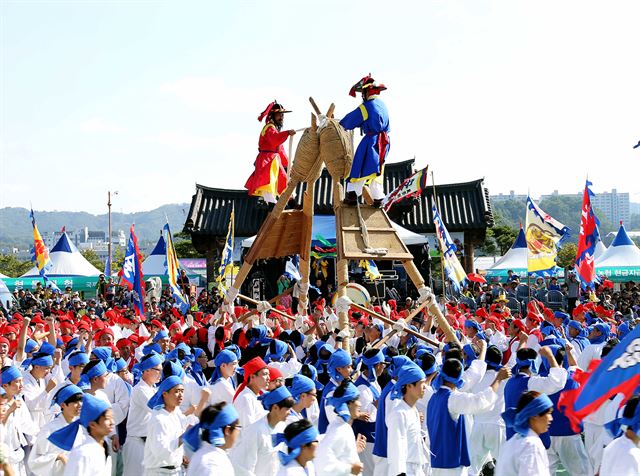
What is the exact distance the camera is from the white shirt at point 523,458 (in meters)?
5.02

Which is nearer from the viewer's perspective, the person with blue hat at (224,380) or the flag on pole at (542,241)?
the person with blue hat at (224,380)

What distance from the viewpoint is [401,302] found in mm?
22875

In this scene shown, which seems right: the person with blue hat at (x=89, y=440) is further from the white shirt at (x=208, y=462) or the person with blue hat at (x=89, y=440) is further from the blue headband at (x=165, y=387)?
the blue headband at (x=165, y=387)

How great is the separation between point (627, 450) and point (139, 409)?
4.39 meters

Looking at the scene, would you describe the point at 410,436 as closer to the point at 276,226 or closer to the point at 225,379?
the point at 225,379

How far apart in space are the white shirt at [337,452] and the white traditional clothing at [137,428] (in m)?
2.25

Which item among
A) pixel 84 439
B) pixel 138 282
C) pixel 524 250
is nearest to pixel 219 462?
pixel 84 439

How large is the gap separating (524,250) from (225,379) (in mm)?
23053

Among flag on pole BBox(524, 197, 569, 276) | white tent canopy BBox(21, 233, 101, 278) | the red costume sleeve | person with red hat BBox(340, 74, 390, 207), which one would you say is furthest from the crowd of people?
white tent canopy BBox(21, 233, 101, 278)

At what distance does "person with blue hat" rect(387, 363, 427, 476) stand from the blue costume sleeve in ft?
14.7

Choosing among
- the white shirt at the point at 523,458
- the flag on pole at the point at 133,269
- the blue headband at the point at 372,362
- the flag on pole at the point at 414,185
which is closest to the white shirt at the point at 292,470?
the white shirt at the point at 523,458

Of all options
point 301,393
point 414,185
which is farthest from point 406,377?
point 414,185

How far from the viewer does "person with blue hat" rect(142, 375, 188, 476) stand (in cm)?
632

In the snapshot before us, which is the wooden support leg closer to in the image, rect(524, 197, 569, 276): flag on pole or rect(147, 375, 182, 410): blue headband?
rect(147, 375, 182, 410): blue headband
